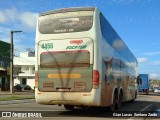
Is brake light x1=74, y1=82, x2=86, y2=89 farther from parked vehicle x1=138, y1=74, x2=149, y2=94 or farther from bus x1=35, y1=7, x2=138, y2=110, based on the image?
parked vehicle x1=138, y1=74, x2=149, y2=94

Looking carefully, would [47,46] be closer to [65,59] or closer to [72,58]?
[65,59]

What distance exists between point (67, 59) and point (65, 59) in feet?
0.30

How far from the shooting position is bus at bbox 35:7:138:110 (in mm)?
15203

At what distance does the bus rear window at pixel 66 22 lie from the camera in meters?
15.6

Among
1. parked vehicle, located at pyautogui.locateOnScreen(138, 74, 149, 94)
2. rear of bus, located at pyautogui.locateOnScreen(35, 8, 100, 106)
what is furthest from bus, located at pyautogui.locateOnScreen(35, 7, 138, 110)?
parked vehicle, located at pyautogui.locateOnScreen(138, 74, 149, 94)

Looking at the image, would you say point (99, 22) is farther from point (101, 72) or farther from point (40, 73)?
point (40, 73)

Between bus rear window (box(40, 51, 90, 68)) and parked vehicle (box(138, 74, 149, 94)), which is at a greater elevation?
bus rear window (box(40, 51, 90, 68))

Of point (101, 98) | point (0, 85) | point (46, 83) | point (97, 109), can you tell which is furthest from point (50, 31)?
point (0, 85)

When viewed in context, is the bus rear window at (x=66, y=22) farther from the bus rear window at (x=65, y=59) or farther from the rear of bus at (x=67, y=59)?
the bus rear window at (x=65, y=59)

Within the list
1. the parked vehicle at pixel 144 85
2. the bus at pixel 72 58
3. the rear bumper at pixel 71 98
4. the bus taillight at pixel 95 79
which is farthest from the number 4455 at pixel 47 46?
the parked vehicle at pixel 144 85

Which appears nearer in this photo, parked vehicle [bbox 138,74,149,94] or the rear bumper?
the rear bumper

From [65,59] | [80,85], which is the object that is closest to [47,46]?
[65,59]

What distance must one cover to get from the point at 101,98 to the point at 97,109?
4325mm

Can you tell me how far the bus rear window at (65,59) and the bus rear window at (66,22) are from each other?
0.95 m
